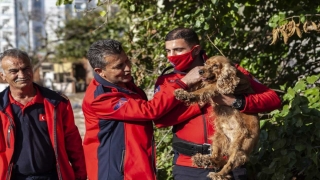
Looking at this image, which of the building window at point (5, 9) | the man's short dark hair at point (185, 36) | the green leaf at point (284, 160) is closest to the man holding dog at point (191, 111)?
the man's short dark hair at point (185, 36)

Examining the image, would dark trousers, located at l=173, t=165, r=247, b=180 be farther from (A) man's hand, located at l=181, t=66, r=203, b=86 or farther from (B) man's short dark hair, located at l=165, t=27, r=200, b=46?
(B) man's short dark hair, located at l=165, t=27, r=200, b=46

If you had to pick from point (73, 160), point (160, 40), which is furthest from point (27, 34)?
point (73, 160)

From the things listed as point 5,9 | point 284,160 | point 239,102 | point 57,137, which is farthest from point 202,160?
point 5,9

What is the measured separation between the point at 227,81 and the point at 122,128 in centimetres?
74

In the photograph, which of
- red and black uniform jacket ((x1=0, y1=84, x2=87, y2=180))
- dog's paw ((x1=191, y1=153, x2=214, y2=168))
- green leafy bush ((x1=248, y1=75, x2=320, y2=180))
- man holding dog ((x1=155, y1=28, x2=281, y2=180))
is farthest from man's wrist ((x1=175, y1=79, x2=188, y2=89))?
green leafy bush ((x1=248, y1=75, x2=320, y2=180))

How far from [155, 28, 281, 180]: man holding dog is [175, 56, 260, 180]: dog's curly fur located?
2.5 inches

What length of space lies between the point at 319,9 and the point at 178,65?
3016mm

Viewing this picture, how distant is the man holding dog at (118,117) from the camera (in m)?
3.63

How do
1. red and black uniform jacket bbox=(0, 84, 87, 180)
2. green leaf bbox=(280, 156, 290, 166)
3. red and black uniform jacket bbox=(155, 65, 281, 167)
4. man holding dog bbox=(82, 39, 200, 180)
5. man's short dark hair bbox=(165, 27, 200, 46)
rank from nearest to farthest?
man holding dog bbox=(82, 39, 200, 180) → red and black uniform jacket bbox=(155, 65, 281, 167) → man's short dark hair bbox=(165, 27, 200, 46) → red and black uniform jacket bbox=(0, 84, 87, 180) → green leaf bbox=(280, 156, 290, 166)

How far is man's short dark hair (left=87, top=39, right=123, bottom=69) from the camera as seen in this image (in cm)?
382

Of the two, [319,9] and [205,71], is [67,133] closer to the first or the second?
[205,71]

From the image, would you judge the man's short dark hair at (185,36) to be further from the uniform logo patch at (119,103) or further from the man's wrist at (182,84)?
the uniform logo patch at (119,103)

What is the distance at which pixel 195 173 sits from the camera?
3.80 meters

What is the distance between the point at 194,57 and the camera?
12.8 feet
